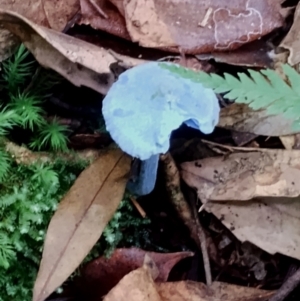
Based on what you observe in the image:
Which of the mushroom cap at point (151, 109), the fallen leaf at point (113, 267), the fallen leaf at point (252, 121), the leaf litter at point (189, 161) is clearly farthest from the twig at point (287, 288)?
the mushroom cap at point (151, 109)

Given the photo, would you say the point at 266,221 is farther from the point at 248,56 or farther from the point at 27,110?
the point at 27,110

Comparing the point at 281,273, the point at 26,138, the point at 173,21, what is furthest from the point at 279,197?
the point at 26,138

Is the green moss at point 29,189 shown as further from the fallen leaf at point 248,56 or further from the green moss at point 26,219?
the fallen leaf at point 248,56

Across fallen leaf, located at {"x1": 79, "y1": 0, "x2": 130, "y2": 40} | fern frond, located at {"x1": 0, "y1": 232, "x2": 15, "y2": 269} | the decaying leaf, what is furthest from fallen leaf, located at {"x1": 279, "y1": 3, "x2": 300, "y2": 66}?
fern frond, located at {"x1": 0, "y1": 232, "x2": 15, "y2": 269}

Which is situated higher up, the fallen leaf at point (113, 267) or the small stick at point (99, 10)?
the small stick at point (99, 10)

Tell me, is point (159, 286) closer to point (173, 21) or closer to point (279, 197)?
point (279, 197)

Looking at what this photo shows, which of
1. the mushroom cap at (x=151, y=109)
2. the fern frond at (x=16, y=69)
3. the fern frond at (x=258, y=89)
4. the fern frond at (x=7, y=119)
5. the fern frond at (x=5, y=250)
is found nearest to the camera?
the fern frond at (x=258, y=89)
